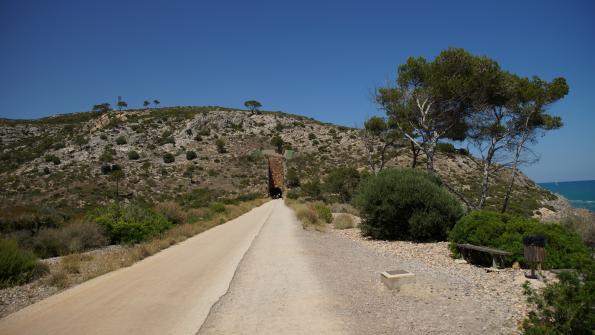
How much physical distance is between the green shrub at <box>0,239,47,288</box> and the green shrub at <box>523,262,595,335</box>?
11782mm

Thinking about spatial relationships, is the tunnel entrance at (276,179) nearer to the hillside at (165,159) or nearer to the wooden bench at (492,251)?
the hillside at (165,159)

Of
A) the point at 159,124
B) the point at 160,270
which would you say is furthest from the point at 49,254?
the point at 159,124

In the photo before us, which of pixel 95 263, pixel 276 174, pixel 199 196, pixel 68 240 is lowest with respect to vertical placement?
pixel 95 263

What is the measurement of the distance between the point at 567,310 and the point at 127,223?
18.3m

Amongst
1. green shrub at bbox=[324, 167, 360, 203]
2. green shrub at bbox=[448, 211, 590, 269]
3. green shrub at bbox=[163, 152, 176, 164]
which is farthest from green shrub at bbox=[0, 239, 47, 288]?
green shrub at bbox=[163, 152, 176, 164]

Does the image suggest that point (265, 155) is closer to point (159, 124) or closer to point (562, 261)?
point (159, 124)

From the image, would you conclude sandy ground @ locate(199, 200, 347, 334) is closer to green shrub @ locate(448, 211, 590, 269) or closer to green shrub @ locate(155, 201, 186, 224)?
green shrub @ locate(448, 211, 590, 269)

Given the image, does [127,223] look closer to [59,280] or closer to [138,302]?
[59,280]

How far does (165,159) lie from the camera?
198 ft

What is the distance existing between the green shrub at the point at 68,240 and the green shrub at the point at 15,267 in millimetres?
4674

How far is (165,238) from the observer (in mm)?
17953

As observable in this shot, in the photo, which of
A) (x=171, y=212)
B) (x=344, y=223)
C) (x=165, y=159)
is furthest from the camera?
(x=165, y=159)

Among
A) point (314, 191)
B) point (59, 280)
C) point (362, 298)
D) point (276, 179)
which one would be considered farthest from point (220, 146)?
point (362, 298)

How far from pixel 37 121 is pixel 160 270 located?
315 ft
